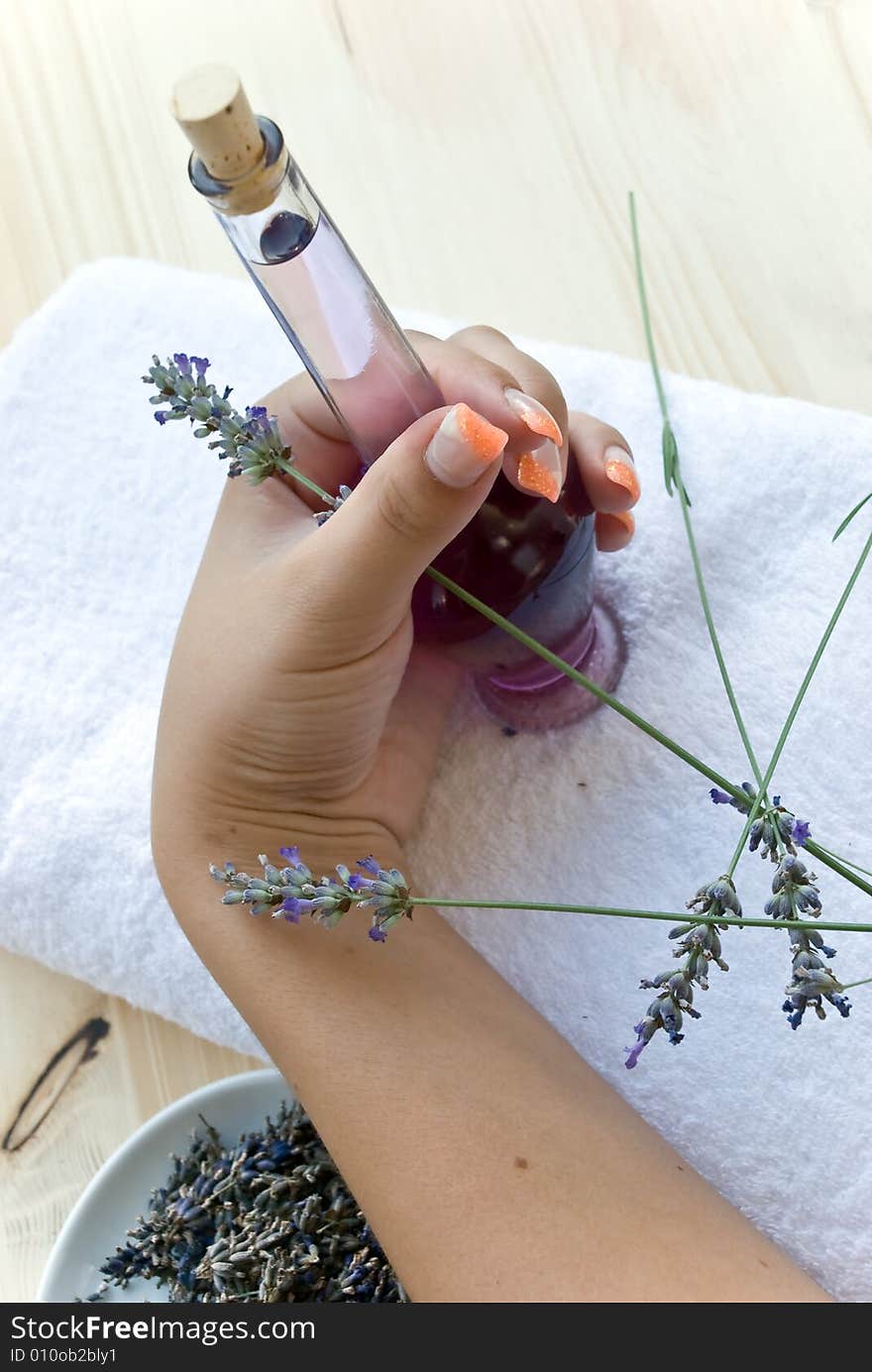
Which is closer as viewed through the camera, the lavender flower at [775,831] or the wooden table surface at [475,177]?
the lavender flower at [775,831]

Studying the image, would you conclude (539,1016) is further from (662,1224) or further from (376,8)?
(376,8)

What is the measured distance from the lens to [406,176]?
66cm

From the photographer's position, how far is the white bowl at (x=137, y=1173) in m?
0.50

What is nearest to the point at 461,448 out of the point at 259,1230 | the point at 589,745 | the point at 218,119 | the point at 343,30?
the point at 218,119

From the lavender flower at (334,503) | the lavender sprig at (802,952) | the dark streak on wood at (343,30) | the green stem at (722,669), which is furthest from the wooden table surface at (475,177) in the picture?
the lavender sprig at (802,952)

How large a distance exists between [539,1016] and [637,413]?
273 mm

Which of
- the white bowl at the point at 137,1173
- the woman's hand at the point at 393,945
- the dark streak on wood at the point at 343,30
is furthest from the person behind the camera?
the dark streak on wood at the point at 343,30

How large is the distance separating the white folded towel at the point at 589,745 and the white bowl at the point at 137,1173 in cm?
3

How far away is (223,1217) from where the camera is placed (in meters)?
0.50

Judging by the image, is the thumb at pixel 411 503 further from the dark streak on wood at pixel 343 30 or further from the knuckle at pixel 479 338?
the dark streak on wood at pixel 343 30

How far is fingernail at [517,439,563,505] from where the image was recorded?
1.34 feet

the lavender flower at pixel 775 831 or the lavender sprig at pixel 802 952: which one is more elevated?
the lavender flower at pixel 775 831

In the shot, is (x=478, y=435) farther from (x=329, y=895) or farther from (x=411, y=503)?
(x=329, y=895)

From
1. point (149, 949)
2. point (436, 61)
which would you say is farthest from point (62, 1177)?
point (436, 61)
